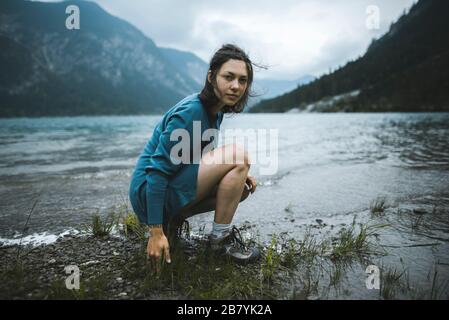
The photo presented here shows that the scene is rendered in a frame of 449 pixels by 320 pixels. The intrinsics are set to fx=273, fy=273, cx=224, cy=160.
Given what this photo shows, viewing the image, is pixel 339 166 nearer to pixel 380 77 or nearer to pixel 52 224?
pixel 52 224

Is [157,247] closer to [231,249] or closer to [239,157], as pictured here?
[231,249]

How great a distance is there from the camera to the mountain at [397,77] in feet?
313

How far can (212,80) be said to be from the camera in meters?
2.70

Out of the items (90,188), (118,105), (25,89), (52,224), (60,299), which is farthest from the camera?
(118,105)

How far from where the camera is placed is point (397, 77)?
11556 cm

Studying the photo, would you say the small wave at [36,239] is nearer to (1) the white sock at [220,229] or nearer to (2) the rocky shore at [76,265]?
(2) the rocky shore at [76,265]

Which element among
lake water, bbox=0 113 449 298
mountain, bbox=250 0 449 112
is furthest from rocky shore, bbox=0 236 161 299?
mountain, bbox=250 0 449 112

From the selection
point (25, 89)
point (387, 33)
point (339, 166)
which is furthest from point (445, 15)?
point (25, 89)

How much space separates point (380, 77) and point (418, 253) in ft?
478

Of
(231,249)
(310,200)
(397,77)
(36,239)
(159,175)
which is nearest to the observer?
(159,175)

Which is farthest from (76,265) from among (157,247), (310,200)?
(310,200)

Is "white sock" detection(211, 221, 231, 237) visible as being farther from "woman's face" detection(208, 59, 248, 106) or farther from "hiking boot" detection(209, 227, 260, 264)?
"woman's face" detection(208, 59, 248, 106)

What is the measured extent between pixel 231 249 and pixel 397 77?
139035mm
